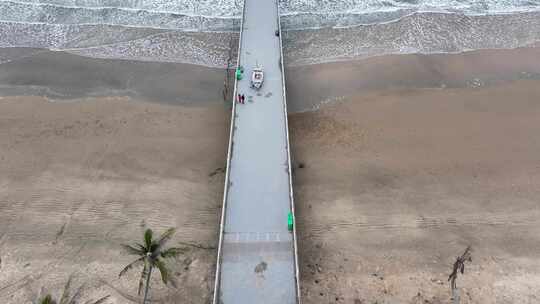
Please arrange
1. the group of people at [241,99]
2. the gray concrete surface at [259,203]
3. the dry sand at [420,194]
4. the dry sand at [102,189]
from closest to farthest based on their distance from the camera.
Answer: the gray concrete surface at [259,203]
the dry sand at [420,194]
the dry sand at [102,189]
the group of people at [241,99]

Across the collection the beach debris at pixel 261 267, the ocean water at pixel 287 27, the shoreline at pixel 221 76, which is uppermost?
the ocean water at pixel 287 27

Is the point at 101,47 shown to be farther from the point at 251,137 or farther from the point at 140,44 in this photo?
the point at 251,137

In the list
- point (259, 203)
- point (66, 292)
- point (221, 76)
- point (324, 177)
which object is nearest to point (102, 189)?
point (66, 292)

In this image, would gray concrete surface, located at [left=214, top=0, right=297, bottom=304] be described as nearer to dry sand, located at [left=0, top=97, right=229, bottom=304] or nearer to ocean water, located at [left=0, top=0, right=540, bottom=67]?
dry sand, located at [left=0, top=97, right=229, bottom=304]

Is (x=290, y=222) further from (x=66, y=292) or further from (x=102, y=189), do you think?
(x=102, y=189)

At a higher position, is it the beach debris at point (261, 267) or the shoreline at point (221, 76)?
the shoreline at point (221, 76)

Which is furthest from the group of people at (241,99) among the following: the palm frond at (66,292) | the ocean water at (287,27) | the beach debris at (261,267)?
the palm frond at (66,292)

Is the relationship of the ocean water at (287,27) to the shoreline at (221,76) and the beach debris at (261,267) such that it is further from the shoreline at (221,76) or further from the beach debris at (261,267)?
the beach debris at (261,267)
